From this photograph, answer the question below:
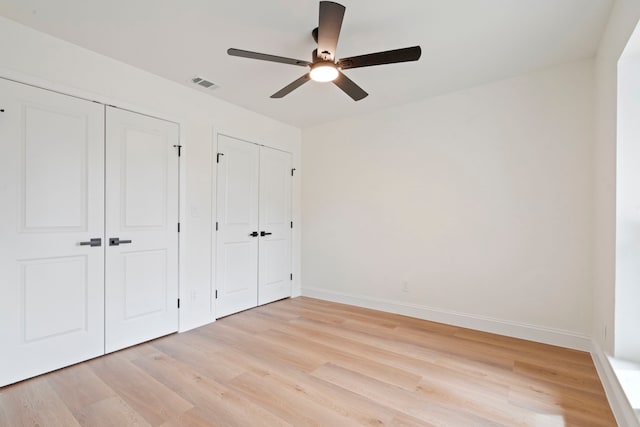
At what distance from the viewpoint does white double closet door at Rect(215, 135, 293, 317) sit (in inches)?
144

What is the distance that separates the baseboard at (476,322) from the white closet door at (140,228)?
7.53 feet

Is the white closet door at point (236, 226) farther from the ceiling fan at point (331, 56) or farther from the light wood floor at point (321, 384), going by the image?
the ceiling fan at point (331, 56)

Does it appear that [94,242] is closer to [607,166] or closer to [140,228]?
[140,228]

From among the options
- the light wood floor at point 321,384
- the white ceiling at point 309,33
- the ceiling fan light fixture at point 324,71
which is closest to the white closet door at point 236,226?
the light wood floor at point 321,384

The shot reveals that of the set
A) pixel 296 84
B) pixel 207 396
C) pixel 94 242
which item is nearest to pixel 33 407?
pixel 207 396

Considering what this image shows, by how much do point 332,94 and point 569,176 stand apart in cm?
251

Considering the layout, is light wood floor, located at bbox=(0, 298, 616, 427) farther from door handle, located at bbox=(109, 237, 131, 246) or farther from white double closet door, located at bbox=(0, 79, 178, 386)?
door handle, located at bbox=(109, 237, 131, 246)

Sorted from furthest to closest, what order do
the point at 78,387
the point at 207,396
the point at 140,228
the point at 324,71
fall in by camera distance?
the point at 140,228 < the point at 324,71 < the point at 78,387 < the point at 207,396

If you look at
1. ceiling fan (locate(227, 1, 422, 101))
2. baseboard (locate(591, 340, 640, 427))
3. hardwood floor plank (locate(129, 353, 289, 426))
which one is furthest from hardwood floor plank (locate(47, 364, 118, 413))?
baseboard (locate(591, 340, 640, 427))

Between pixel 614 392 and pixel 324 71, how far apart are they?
2873 mm

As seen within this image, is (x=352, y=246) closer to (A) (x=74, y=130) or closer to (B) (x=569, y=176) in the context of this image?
(B) (x=569, y=176)

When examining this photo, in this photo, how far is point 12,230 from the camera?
2.18 metres

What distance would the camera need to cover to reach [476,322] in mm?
3232

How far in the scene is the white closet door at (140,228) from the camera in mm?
2697
